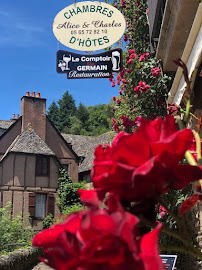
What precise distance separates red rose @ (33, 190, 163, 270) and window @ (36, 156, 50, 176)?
21.0 meters

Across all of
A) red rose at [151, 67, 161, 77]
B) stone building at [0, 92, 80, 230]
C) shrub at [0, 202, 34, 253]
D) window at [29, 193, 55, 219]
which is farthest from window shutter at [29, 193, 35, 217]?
red rose at [151, 67, 161, 77]

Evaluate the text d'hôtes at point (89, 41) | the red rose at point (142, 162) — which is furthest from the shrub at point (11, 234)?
the red rose at point (142, 162)

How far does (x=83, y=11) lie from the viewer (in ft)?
20.3

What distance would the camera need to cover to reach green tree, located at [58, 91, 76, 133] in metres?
70.3

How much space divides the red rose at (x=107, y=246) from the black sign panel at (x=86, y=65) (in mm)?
5843

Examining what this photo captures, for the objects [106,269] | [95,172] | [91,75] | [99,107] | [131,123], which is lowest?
[106,269]

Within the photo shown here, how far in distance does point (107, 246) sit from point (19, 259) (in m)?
9.53

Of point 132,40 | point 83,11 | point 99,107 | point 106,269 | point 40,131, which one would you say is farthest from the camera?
point 99,107

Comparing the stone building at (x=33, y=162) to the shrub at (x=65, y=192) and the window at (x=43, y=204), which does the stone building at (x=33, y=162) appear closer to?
the window at (x=43, y=204)

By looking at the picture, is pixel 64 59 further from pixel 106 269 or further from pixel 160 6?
pixel 106 269

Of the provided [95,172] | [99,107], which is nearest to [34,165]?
[95,172]

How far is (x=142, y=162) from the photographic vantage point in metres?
0.62

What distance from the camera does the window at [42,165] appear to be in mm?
21359

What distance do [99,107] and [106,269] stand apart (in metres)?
71.1
